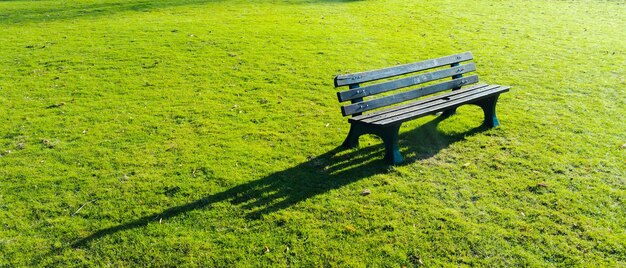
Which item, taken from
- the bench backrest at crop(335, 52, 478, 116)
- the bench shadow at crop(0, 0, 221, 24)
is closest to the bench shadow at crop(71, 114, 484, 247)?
the bench backrest at crop(335, 52, 478, 116)

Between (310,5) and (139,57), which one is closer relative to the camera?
(139,57)

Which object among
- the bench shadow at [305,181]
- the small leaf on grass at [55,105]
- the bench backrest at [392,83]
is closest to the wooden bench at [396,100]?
the bench backrest at [392,83]

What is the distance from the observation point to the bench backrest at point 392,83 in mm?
5849

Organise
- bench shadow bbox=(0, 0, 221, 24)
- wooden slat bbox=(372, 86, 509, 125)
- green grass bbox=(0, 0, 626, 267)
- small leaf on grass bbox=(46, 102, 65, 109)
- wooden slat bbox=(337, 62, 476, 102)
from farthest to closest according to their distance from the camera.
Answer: bench shadow bbox=(0, 0, 221, 24)
small leaf on grass bbox=(46, 102, 65, 109)
wooden slat bbox=(337, 62, 476, 102)
wooden slat bbox=(372, 86, 509, 125)
green grass bbox=(0, 0, 626, 267)

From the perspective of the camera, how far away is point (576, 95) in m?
8.19

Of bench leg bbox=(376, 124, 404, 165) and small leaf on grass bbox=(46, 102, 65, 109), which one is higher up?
bench leg bbox=(376, 124, 404, 165)

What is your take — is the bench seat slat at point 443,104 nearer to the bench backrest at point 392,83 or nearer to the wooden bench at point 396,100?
the wooden bench at point 396,100

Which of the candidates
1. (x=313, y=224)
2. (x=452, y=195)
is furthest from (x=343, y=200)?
(x=452, y=195)

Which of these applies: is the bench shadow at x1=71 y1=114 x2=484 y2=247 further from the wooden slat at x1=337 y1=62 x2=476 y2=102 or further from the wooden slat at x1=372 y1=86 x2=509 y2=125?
the wooden slat at x1=337 y1=62 x2=476 y2=102

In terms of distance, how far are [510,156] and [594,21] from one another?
11.2m

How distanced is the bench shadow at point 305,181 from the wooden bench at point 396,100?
28 cm

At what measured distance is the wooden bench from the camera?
19.0ft

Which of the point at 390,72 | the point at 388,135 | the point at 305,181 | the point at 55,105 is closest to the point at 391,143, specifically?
the point at 388,135

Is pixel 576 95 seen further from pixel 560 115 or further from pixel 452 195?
pixel 452 195
